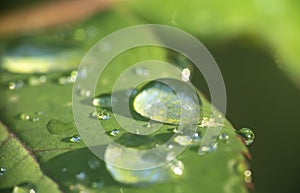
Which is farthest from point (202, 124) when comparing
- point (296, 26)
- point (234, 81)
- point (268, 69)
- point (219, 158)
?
point (296, 26)

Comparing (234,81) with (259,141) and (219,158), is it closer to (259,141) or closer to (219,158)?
(259,141)

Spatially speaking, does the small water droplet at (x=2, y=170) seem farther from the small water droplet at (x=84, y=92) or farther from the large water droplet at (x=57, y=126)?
the small water droplet at (x=84, y=92)

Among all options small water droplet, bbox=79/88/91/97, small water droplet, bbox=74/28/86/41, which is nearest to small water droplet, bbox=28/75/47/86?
small water droplet, bbox=79/88/91/97

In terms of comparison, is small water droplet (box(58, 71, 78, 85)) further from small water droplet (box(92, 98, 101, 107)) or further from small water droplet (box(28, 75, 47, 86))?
small water droplet (box(92, 98, 101, 107))

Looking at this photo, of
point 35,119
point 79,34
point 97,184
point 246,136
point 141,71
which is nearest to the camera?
point 97,184

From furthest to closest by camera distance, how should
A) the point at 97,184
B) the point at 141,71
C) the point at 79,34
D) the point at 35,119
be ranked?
the point at 79,34
the point at 141,71
the point at 35,119
the point at 97,184

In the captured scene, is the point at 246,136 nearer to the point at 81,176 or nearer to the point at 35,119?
the point at 81,176

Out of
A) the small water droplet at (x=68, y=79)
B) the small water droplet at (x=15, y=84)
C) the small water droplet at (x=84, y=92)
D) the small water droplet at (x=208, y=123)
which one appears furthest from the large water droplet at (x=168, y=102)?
the small water droplet at (x=15, y=84)

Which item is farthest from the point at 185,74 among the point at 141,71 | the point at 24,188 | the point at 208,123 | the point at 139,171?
the point at 24,188

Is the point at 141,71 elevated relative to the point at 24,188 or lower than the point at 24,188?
elevated
